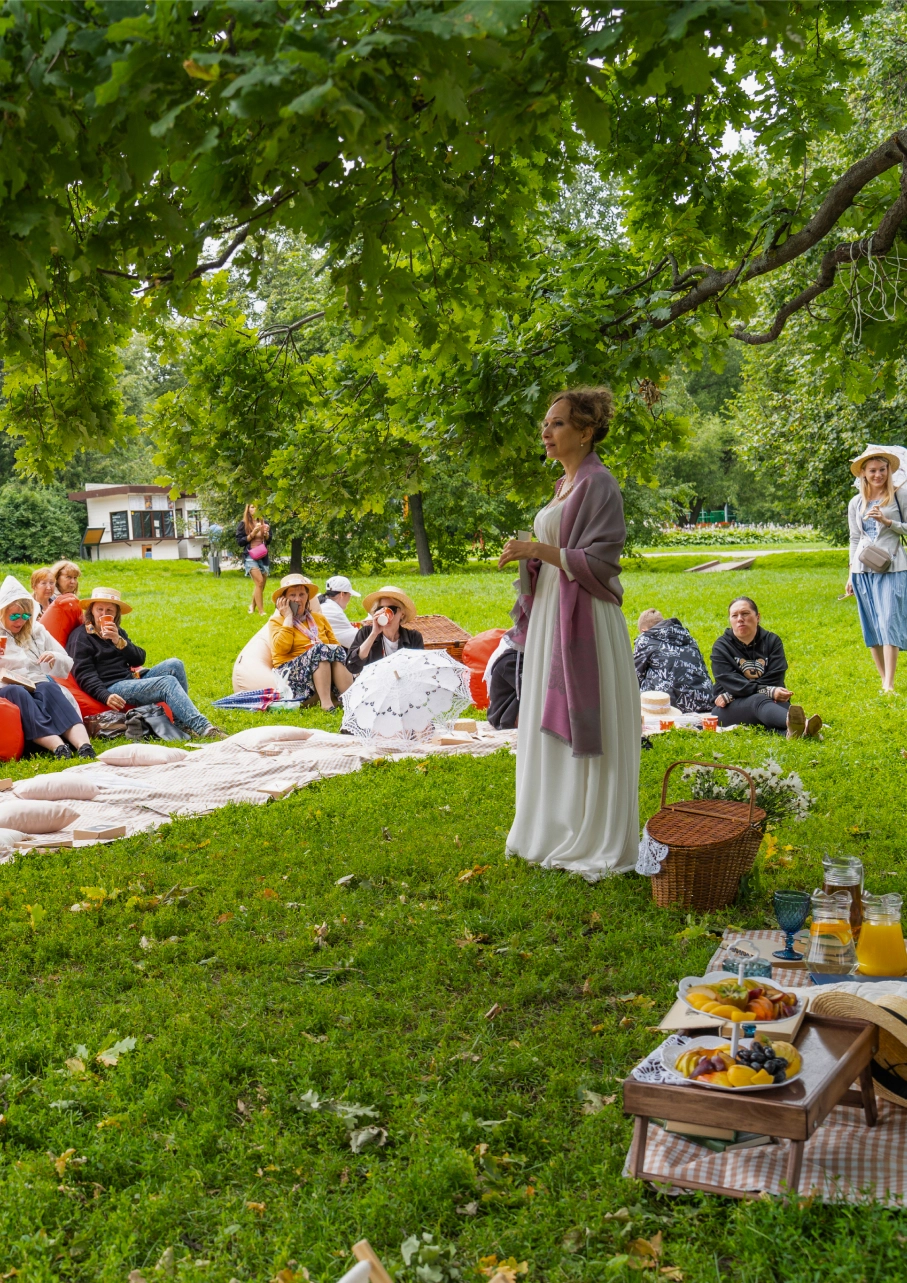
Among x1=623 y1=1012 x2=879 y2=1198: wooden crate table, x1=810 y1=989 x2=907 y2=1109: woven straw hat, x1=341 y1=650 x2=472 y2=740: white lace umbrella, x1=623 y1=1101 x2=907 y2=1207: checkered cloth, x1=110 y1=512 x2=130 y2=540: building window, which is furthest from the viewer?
x1=110 y1=512 x2=130 y2=540: building window

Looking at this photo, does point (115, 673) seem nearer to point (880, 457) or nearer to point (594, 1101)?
point (880, 457)

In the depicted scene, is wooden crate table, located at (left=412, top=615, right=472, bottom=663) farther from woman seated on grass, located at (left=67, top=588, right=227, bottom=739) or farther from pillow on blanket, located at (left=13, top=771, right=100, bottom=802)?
pillow on blanket, located at (left=13, top=771, right=100, bottom=802)

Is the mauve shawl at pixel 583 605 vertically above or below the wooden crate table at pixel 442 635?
above

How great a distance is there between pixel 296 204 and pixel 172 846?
4228 millimetres

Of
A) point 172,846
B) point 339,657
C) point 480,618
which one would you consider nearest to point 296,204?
point 172,846

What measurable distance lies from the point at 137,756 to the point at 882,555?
663 centimetres

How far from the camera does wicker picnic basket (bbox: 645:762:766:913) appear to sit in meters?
5.26

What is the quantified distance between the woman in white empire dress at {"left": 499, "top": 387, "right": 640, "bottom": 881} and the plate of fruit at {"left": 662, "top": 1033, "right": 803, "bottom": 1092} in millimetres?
2521

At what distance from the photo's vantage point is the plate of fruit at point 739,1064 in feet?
10.2

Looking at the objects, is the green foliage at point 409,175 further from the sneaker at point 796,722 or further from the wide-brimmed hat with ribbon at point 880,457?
the wide-brimmed hat with ribbon at point 880,457

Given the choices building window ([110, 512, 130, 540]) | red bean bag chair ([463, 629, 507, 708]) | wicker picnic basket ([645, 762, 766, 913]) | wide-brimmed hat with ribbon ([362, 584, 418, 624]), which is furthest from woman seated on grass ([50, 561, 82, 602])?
building window ([110, 512, 130, 540])

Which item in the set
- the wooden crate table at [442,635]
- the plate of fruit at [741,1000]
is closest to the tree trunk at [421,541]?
the wooden crate table at [442,635]

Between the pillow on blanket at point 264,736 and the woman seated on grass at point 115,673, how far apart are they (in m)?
0.64

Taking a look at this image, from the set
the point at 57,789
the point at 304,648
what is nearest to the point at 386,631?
the point at 304,648
